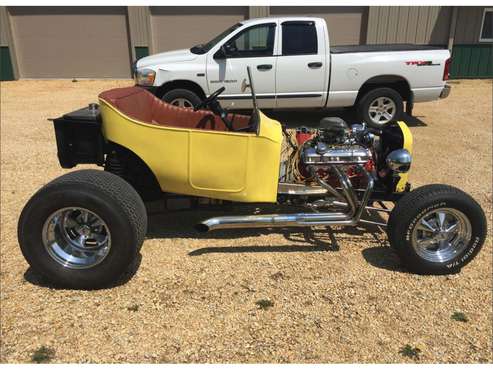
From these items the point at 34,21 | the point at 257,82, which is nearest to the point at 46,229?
the point at 257,82

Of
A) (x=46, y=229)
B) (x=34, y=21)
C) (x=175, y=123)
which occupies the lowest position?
(x=46, y=229)

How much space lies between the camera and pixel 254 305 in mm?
3262

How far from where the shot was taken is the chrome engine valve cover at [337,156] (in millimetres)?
3748

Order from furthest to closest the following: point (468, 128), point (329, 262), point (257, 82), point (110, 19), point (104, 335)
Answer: point (110, 19) → point (468, 128) → point (257, 82) → point (329, 262) → point (104, 335)

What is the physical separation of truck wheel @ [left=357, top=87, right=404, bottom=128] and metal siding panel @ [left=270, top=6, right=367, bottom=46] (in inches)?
300

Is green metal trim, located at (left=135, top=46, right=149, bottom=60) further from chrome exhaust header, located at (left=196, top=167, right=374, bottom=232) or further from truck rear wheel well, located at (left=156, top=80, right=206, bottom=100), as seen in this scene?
chrome exhaust header, located at (left=196, top=167, right=374, bottom=232)

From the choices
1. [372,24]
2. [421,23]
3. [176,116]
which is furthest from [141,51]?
[176,116]

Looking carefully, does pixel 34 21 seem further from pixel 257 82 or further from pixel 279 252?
pixel 279 252

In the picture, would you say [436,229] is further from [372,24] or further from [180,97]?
[372,24]

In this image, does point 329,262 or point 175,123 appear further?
point 175,123

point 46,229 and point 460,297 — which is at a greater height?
point 46,229

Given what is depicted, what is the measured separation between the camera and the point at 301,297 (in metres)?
3.35

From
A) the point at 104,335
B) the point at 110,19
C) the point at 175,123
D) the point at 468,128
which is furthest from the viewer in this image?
Result: the point at 110,19

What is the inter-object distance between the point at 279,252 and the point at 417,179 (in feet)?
9.27
